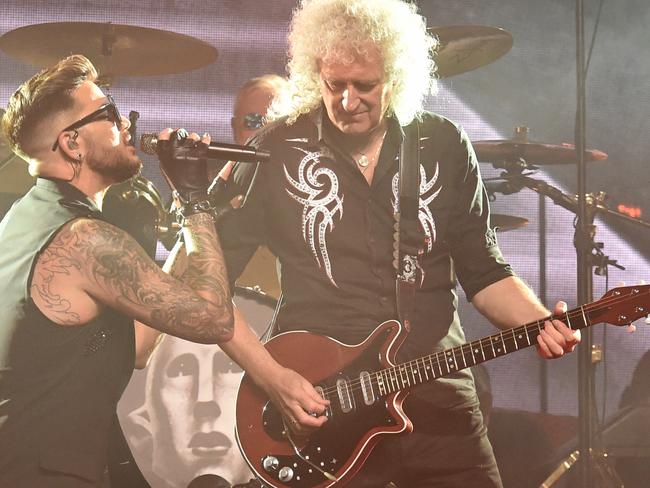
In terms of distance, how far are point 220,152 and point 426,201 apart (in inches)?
32.1

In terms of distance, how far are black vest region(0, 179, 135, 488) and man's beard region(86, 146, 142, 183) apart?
180 mm

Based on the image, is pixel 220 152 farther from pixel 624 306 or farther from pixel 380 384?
pixel 624 306

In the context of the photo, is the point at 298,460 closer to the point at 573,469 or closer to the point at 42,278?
the point at 42,278

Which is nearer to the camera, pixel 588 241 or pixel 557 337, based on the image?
pixel 557 337

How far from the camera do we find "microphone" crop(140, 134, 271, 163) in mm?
2389

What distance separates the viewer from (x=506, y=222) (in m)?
3.30

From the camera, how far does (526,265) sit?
3324 millimetres

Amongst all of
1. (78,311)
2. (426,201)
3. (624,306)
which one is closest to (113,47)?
(78,311)

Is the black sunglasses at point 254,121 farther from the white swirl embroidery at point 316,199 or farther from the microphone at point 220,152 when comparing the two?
the microphone at point 220,152

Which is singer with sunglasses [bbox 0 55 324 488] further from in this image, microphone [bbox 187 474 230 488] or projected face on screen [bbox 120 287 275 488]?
microphone [bbox 187 474 230 488]

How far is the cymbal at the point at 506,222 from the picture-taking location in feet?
10.8

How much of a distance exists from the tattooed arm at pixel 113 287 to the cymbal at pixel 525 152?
135 centimetres

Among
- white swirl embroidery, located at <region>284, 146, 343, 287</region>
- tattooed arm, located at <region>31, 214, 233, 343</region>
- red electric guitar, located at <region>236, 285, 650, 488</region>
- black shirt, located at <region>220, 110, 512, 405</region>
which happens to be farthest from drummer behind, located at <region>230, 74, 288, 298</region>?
tattooed arm, located at <region>31, 214, 233, 343</region>

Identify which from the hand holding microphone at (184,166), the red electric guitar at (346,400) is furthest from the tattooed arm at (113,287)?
the red electric guitar at (346,400)
